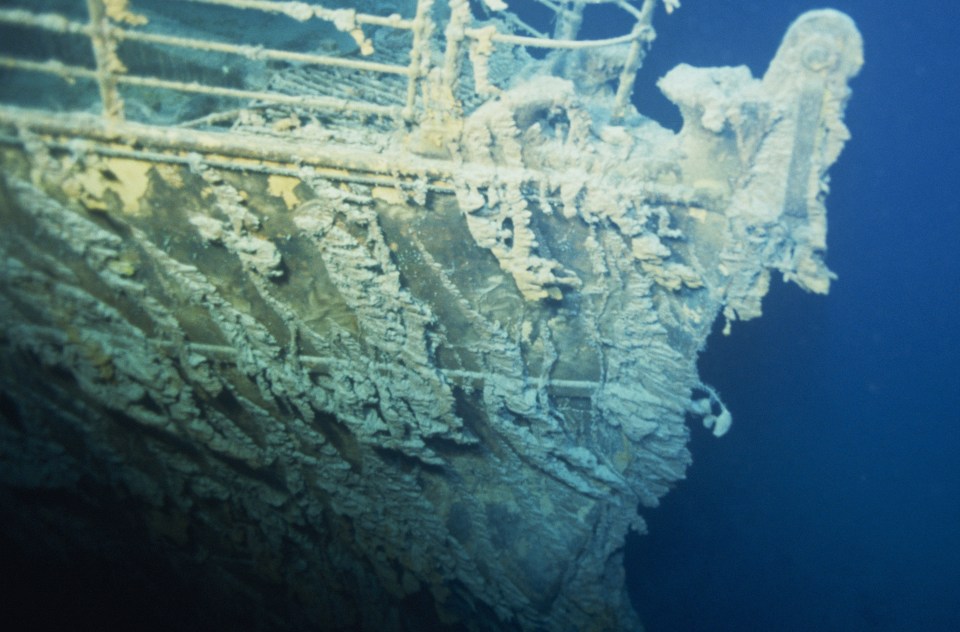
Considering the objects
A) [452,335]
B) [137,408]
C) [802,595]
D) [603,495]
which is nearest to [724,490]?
[802,595]

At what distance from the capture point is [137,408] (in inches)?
101

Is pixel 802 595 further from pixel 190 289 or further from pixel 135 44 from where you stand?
pixel 135 44

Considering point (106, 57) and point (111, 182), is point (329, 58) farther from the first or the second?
point (111, 182)

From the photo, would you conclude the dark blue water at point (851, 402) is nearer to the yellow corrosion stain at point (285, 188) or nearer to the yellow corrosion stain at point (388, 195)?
the yellow corrosion stain at point (388, 195)

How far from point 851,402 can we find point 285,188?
2126 cm

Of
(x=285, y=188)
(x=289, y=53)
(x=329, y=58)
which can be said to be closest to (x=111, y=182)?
(x=285, y=188)

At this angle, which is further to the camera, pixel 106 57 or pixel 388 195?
pixel 388 195

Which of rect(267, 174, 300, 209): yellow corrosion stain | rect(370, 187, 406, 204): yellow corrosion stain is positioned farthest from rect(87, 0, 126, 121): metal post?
rect(370, 187, 406, 204): yellow corrosion stain

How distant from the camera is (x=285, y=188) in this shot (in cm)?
235

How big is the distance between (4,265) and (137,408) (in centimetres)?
86

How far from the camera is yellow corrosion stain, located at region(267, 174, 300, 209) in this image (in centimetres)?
233

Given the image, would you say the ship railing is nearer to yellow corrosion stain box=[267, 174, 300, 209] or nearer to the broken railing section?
the broken railing section

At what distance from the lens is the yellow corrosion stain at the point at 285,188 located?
2.33 metres

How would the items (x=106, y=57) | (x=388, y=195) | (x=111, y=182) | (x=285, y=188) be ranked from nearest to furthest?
(x=106, y=57), (x=111, y=182), (x=285, y=188), (x=388, y=195)
